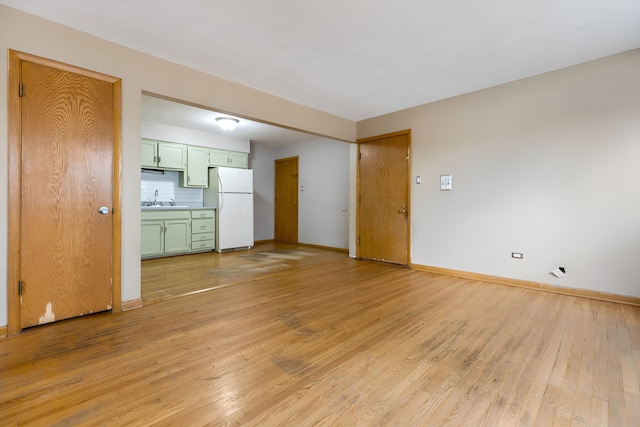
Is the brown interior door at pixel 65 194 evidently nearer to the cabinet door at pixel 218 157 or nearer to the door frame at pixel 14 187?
the door frame at pixel 14 187

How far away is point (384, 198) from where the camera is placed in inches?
192

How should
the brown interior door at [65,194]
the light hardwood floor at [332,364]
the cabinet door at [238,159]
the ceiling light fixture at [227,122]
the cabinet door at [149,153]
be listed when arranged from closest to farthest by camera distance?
the light hardwood floor at [332,364] → the brown interior door at [65,194] → the ceiling light fixture at [227,122] → the cabinet door at [149,153] → the cabinet door at [238,159]

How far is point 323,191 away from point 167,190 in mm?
3187

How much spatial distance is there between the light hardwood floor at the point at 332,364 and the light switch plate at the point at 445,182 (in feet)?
5.48

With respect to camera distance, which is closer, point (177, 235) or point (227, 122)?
point (227, 122)

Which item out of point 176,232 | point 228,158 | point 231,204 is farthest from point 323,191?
point 176,232

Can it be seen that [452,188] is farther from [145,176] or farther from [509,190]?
[145,176]

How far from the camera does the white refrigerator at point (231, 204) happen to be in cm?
583

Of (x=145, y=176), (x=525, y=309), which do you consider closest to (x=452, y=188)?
(x=525, y=309)

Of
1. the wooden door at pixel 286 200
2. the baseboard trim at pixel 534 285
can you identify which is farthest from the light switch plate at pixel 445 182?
the wooden door at pixel 286 200

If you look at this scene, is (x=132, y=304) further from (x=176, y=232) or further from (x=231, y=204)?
(x=231, y=204)

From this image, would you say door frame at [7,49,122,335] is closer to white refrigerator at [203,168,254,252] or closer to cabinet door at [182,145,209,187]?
cabinet door at [182,145,209,187]

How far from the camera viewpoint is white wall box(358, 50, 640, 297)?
2914mm

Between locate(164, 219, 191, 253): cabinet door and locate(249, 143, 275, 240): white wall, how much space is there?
200 centimetres
